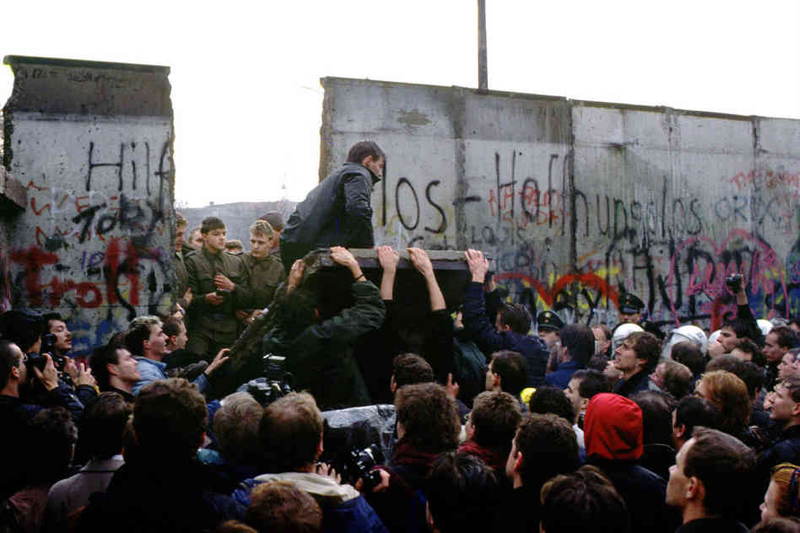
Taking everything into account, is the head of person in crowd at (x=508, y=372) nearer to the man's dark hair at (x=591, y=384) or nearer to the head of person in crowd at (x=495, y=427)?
the man's dark hair at (x=591, y=384)

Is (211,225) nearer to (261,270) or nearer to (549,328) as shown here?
(261,270)

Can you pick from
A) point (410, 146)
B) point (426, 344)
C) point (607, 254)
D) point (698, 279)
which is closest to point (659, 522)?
point (426, 344)

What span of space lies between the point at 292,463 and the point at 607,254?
943 cm

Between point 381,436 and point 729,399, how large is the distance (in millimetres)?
1918

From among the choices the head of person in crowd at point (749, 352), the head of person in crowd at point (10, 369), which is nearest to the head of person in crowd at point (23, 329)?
the head of person in crowd at point (10, 369)

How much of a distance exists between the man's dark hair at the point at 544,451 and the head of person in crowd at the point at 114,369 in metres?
2.71

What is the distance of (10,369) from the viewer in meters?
4.86

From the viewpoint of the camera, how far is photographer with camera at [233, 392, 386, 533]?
334 centimetres

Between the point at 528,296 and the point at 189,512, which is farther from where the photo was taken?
the point at 528,296

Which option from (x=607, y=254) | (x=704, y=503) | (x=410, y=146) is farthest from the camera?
(x=607, y=254)

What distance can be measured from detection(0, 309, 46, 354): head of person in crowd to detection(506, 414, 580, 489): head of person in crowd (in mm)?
3556

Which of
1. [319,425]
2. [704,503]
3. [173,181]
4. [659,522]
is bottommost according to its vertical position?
[659,522]

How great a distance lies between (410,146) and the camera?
11.3 meters

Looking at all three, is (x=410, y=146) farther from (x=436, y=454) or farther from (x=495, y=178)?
(x=436, y=454)
